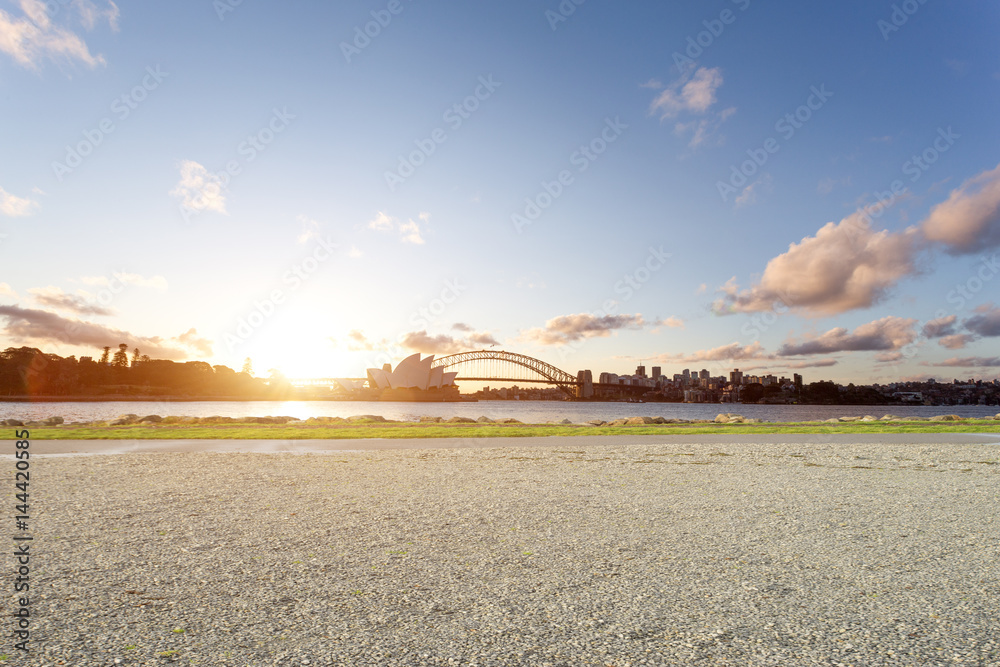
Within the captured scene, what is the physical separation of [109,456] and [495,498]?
9439 mm

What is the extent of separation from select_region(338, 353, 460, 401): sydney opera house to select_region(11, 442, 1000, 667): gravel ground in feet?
326

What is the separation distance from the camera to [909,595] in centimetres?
401

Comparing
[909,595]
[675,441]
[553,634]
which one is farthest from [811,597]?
[675,441]

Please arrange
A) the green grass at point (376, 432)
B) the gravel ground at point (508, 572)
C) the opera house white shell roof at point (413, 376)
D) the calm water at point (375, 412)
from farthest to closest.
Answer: the opera house white shell roof at point (413, 376), the calm water at point (375, 412), the green grass at point (376, 432), the gravel ground at point (508, 572)

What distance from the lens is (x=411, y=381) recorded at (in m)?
109

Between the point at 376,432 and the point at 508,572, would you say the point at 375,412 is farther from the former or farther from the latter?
the point at 508,572

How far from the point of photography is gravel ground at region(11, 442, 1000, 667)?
3152mm

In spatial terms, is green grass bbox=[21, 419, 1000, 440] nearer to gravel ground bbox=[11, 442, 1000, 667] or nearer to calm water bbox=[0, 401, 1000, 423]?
gravel ground bbox=[11, 442, 1000, 667]

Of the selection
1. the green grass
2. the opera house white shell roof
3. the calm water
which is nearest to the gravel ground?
the green grass

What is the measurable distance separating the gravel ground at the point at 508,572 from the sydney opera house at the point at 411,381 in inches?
3907

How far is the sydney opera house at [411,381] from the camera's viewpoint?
10762cm

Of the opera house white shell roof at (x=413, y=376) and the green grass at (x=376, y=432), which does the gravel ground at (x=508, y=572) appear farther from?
the opera house white shell roof at (x=413, y=376)

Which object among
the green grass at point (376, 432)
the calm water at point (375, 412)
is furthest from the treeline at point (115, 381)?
the green grass at point (376, 432)

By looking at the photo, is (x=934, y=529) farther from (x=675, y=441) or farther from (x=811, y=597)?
(x=675, y=441)
